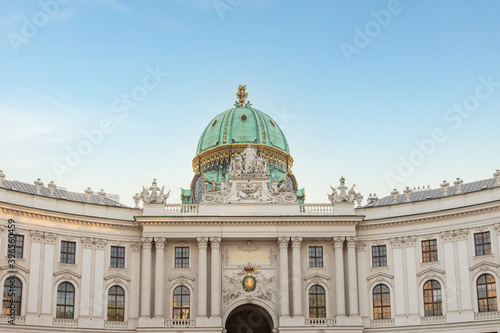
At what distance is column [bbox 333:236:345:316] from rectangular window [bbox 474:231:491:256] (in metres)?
10.1

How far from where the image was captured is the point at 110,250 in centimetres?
5703

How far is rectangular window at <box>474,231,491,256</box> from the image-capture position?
2105 inches

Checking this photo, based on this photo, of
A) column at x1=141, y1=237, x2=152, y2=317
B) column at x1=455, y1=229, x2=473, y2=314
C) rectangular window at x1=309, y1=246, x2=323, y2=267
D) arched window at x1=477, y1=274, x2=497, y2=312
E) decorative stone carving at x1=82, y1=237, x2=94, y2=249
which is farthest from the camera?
rectangular window at x1=309, y1=246, x2=323, y2=267

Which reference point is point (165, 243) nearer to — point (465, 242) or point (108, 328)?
point (108, 328)

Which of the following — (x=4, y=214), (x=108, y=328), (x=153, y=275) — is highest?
(x=4, y=214)

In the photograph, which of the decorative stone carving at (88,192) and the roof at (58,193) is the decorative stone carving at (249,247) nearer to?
the roof at (58,193)

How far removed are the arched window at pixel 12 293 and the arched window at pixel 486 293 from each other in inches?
1308

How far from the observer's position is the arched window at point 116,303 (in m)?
55.6

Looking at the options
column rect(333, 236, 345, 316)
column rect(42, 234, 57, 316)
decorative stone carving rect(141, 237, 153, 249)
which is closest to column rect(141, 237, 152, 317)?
decorative stone carving rect(141, 237, 153, 249)

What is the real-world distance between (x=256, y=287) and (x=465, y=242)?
16.3 meters

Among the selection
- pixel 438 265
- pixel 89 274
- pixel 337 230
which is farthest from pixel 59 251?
pixel 438 265

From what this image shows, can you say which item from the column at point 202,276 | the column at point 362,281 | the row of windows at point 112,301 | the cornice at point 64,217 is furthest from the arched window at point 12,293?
the column at point 362,281

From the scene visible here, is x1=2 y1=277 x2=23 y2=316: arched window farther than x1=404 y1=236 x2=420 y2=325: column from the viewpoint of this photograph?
No

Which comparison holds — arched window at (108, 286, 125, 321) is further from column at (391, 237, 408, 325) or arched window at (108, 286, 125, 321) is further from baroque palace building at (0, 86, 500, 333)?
column at (391, 237, 408, 325)
